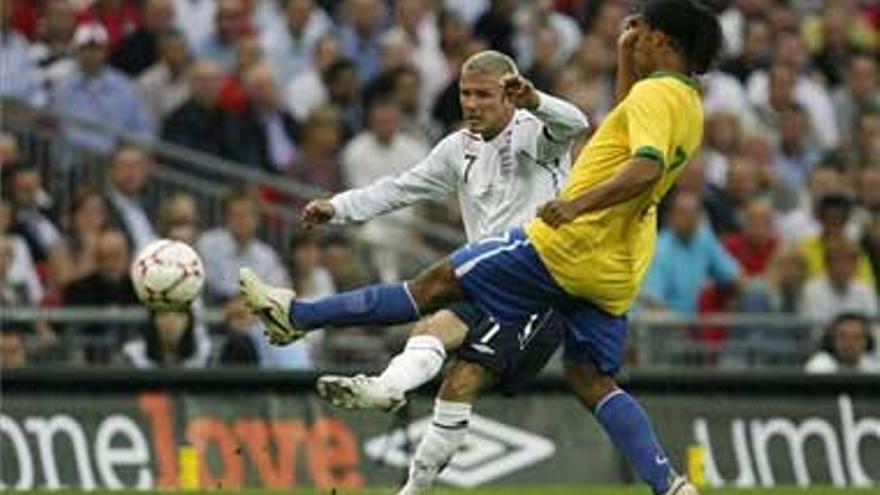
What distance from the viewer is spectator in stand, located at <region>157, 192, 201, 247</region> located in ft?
70.6

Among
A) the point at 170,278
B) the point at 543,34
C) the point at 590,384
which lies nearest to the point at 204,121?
the point at 543,34

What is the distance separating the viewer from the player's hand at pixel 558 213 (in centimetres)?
1362

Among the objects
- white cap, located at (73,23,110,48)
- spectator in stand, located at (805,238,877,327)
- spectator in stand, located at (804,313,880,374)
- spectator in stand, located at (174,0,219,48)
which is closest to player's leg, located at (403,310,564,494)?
spectator in stand, located at (804,313,880,374)

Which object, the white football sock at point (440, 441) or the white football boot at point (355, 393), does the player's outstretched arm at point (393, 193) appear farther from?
the white football boot at point (355, 393)

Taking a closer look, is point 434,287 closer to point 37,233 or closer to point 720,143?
point 37,233

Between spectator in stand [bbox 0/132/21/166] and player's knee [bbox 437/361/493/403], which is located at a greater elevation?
player's knee [bbox 437/361/493/403]

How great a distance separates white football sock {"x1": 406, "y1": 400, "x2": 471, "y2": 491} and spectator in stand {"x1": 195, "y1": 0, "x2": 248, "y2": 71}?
982 centimetres

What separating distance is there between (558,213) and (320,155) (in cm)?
999

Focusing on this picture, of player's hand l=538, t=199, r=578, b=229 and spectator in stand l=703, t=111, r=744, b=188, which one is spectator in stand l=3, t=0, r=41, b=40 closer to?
spectator in stand l=703, t=111, r=744, b=188

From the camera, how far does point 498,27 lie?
25453 mm

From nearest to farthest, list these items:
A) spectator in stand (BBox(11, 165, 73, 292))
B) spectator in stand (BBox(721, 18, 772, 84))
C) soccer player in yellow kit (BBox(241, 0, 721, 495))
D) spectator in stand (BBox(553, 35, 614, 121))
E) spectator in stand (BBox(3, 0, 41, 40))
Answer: soccer player in yellow kit (BBox(241, 0, 721, 495))
spectator in stand (BBox(11, 165, 73, 292))
spectator in stand (BBox(3, 0, 41, 40))
spectator in stand (BBox(553, 35, 614, 121))
spectator in stand (BBox(721, 18, 772, 84))

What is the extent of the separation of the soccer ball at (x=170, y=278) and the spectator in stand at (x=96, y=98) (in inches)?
267

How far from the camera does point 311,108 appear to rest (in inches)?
941

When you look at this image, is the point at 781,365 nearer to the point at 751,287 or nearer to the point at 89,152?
the point at 751,287
